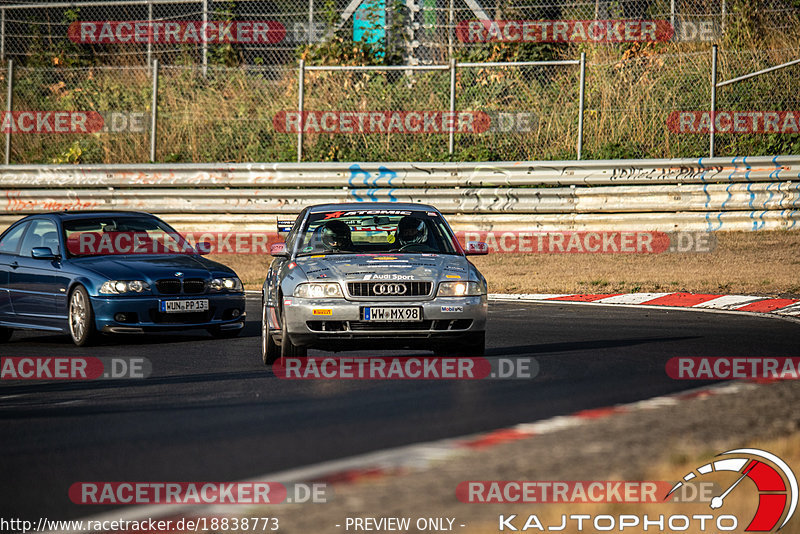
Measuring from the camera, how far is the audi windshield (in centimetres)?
1164

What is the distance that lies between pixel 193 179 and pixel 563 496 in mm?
18127

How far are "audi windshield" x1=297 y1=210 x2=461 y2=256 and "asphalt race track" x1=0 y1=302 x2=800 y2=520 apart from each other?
1127 mm

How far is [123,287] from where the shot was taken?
506 inches

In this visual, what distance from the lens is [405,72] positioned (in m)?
25.7

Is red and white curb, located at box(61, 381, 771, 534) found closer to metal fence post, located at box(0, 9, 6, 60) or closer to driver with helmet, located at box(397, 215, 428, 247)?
driver with helmet, located at box(397, 215, 428, 247)

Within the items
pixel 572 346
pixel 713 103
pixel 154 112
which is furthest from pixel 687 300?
pixel 154 112

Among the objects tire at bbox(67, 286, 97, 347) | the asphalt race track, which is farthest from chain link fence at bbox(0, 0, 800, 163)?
tire at bbox(67, 286, 97, 347)

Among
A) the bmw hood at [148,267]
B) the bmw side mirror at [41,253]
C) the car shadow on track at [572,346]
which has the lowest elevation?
the car shadow on track at [572,346]

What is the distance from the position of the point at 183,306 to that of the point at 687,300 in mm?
7608

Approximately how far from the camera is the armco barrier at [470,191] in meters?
20.3

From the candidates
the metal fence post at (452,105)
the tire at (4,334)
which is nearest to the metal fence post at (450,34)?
the metal fence post at (452,105)

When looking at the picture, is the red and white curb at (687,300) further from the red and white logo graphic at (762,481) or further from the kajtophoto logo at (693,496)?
the kajtophoto logo at (693,496)

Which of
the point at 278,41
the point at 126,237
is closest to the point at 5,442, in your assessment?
the point at 126,237

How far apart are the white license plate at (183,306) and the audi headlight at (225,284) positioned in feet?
0.68
